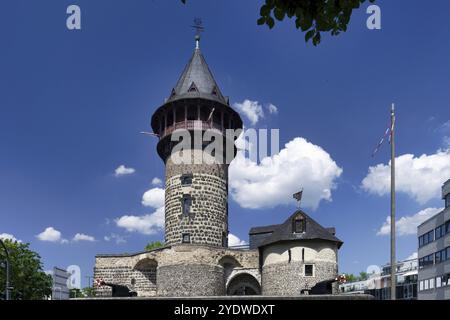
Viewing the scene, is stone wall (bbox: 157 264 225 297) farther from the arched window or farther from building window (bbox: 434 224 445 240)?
building window (bbox: 434 224 445 240)

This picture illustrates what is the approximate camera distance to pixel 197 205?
36.8 m

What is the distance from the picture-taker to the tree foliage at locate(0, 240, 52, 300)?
41062mm

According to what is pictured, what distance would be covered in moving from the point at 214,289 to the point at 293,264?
6.13 metres

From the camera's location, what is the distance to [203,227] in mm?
36750

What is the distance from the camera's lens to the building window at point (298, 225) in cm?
3673

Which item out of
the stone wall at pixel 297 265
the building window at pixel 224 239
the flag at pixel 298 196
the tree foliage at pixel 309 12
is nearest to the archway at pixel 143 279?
the building window at pixel 224 239

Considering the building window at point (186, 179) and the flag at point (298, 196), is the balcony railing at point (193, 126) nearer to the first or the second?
the building window at point (186, 179)

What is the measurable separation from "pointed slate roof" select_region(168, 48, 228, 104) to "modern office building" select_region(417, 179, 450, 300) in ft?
79.0

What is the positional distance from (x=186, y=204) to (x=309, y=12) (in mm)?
31964

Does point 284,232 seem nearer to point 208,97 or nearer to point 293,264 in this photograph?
point 293,264
